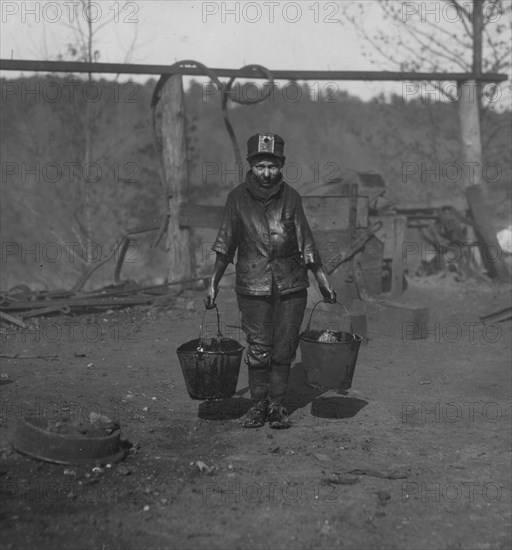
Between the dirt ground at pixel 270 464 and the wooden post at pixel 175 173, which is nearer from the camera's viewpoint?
the dirt ground at pixel 270 464

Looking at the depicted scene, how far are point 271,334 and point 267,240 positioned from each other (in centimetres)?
73

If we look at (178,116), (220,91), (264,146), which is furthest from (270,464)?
(178,116)

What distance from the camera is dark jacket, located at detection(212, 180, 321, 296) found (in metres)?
5.17

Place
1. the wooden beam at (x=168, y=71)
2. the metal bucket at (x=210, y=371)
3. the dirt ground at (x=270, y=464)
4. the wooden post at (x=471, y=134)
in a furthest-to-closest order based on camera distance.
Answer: the wooden post at (x=471, y=134) < the wooden beam at (x=168, y=71) < the metal bucket at (x=210, y=371) < the dirt ground at (x=270, y=464)

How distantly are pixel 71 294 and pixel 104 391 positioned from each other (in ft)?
14.0

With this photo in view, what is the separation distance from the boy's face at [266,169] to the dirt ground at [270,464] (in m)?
1.88

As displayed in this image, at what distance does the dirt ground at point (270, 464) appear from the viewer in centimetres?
349

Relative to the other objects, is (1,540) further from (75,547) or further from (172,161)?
(172,161)

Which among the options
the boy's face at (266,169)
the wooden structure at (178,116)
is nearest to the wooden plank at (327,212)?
the wooden structure at (178,116)

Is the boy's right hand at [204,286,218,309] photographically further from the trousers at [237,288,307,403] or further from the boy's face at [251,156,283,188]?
the boy's face at [251,156,283,188]

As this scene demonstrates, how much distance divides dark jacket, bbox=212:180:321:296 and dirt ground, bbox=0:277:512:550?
113 centimetres

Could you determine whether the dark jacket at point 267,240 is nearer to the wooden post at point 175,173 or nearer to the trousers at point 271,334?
the trousers at point 271,334

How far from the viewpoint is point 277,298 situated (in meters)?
5.27

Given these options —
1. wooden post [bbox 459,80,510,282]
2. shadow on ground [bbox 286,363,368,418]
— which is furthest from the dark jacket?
wooden post [bbox 459,80,510,282]
